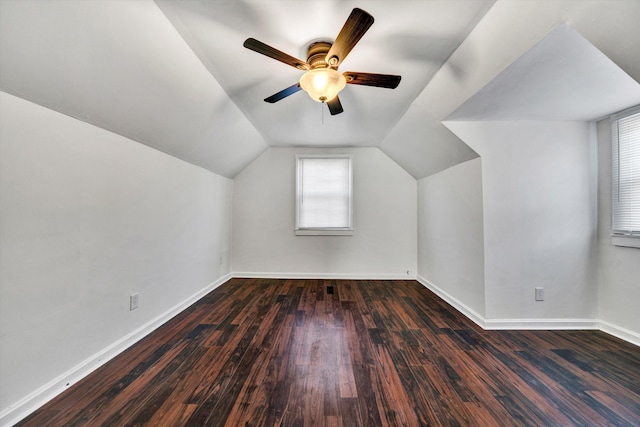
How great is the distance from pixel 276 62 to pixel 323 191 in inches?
100

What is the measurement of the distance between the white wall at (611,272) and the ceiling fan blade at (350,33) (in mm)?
2718

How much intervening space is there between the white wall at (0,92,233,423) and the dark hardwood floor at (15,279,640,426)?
0.81ft

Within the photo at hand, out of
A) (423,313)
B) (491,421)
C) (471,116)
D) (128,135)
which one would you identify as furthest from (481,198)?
(128,135)

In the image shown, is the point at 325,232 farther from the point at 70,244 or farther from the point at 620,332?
the point at 620,332

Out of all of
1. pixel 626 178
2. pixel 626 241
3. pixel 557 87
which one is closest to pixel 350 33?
pixel 557 87

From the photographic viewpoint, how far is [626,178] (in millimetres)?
2141

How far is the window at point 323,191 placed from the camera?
418 cm

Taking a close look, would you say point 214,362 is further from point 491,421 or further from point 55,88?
point 55,88

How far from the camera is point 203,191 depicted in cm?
328

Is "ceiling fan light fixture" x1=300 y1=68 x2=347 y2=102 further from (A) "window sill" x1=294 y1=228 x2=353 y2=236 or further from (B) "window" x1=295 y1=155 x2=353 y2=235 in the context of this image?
(A) "window sill" x1=294 y1=228 x2=353 y2=236

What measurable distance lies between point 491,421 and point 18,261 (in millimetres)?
2736

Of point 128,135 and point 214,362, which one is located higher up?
point 128,135

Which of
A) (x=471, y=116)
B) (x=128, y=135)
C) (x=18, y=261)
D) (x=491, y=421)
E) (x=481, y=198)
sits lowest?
(x=491, y=421)

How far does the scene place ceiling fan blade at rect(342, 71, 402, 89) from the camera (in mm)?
1581
